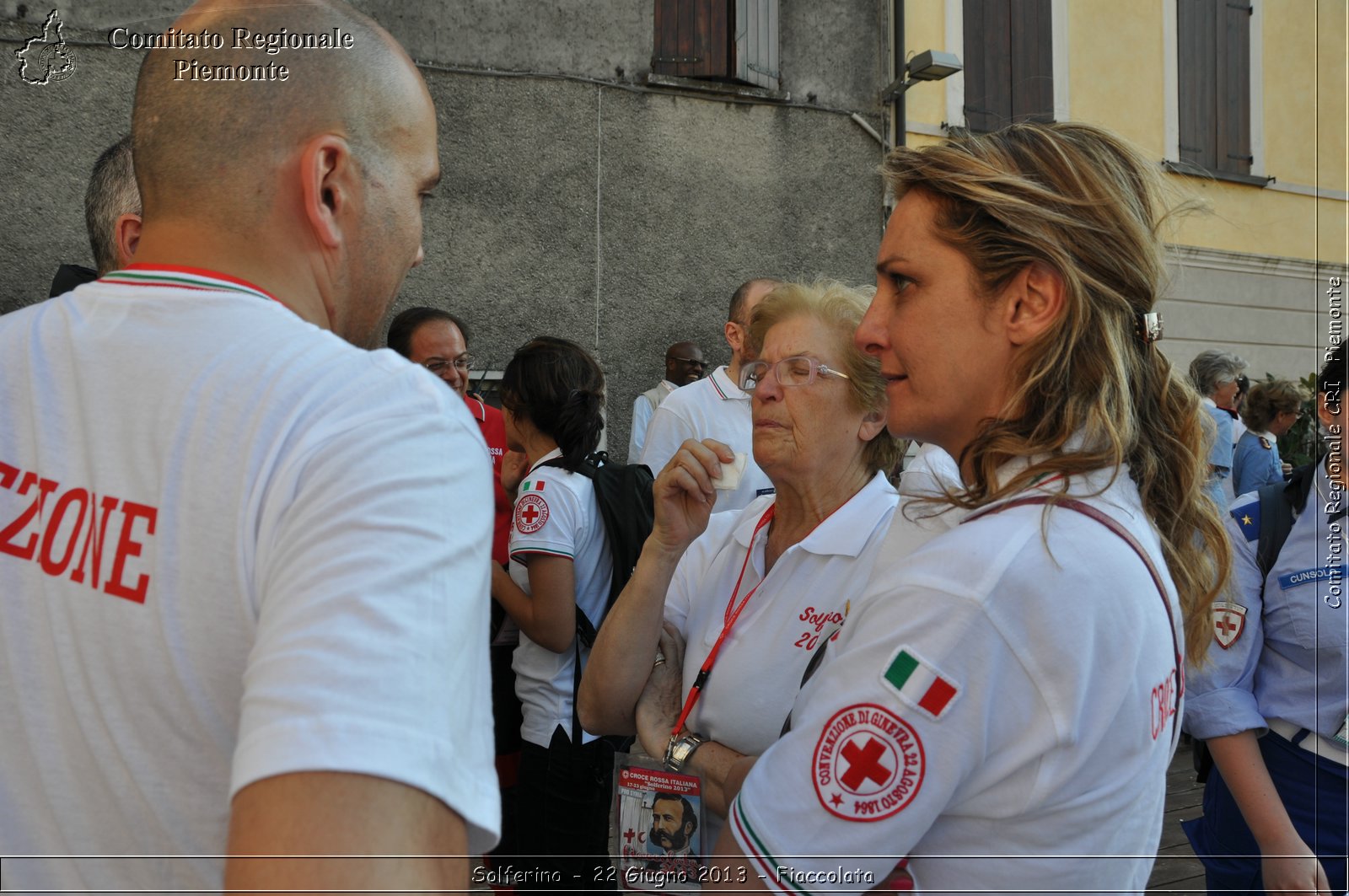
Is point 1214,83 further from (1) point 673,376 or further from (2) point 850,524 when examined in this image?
(2) point 850,524

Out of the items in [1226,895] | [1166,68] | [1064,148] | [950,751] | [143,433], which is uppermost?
[1166,68]

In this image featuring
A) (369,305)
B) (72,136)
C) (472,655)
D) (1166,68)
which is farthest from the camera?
(1166,68)

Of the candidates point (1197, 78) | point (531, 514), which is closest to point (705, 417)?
point (531, 514)

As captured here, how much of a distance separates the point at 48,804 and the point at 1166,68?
1209cm

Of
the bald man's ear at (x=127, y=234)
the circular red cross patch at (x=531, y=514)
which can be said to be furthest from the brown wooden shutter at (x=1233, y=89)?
the bald man's ear at (x=127, y=234)

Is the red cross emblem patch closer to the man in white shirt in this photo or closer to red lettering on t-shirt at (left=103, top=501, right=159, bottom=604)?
the man in white shirt

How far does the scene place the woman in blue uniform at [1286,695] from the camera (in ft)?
8.26

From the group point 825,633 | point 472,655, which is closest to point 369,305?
point 472,655

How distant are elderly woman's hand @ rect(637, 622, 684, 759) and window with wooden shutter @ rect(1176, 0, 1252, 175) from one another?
10476mm

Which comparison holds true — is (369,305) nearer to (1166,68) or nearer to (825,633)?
(825,633)

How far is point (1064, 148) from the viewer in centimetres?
156

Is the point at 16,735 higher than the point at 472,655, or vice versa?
the point at 472,655

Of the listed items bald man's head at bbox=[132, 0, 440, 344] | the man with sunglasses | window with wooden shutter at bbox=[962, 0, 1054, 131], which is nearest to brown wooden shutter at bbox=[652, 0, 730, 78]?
window with wooden shutter at bbox=[962, 0, 1054, 131]

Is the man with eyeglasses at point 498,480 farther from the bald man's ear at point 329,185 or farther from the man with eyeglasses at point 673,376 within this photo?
the man with eyeglasses at point 673,376
